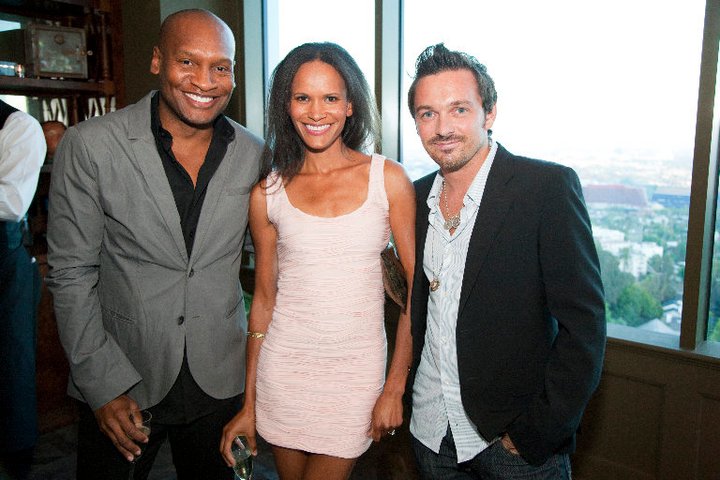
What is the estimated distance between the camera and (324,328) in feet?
5.23

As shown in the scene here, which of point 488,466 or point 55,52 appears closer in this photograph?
point 488,466

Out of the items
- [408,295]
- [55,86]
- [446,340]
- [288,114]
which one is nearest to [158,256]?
A: [288,114]

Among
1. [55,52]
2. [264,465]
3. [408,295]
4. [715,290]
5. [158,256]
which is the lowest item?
[264,465]

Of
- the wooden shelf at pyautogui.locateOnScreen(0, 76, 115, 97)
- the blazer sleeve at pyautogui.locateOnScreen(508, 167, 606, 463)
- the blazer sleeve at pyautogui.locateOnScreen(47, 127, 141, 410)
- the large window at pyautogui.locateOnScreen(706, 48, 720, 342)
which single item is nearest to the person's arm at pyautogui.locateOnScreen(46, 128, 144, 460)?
the blazer sleeve at pyautogui.locateOnScreen(47, 127, 141, 410)

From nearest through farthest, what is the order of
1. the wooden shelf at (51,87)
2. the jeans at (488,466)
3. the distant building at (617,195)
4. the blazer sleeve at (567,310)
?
the blazer sleeve at (567,310), the jeans at (488,466), the distant building at (617,195), the wooden shelf at (51,87)

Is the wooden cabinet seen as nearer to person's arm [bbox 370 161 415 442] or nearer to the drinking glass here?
the drinking glass

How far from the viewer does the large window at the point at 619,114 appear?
230 cm

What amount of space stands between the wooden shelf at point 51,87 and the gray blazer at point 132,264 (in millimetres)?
2241

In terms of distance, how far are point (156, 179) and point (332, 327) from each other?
0.62 m

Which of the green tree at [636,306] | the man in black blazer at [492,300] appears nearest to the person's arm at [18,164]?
the man in black blazer at [492,300]

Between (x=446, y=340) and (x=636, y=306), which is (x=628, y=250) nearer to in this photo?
(x=636, y=306)

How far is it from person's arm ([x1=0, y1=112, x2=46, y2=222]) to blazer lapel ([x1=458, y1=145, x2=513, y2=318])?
228cm

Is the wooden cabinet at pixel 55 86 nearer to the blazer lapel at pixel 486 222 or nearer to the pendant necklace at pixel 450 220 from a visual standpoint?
the pendant necklace at pixel 450 220

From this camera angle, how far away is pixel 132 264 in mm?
1625
